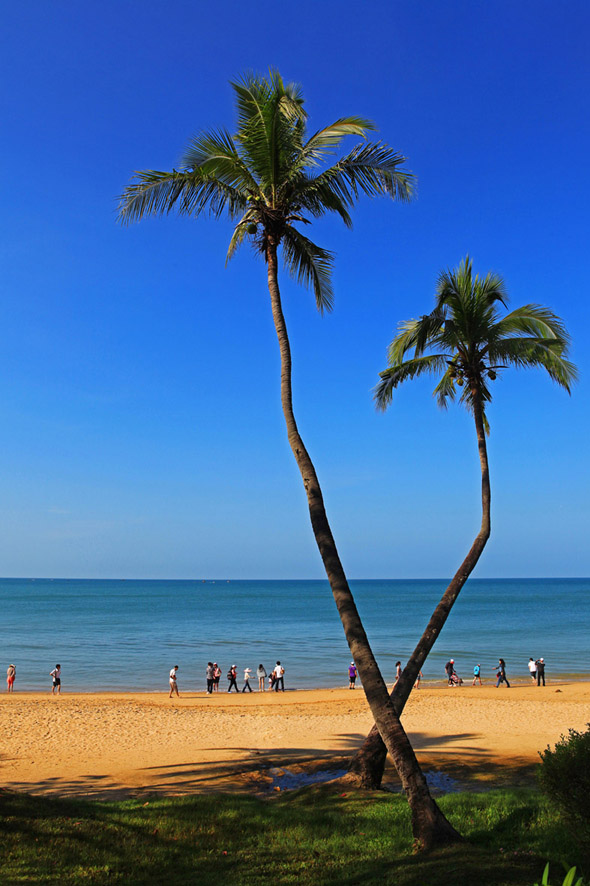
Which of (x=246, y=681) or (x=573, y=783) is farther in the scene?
(x=246, y=681)

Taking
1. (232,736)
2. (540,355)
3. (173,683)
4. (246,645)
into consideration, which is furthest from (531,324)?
(246,645)

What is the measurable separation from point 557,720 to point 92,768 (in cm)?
1443

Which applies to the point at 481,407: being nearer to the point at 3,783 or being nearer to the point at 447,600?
the point at 447,600

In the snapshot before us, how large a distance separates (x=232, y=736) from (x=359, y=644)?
1169 cm

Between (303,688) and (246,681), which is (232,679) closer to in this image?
(246,681)

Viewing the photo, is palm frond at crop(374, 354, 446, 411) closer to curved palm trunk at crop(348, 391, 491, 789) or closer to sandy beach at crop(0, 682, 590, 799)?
curved palm trunk at crop(348, 391, 491, 789)

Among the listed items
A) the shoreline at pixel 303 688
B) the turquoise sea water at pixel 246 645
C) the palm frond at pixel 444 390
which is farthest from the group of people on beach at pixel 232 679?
the palm frond at pixel 444 390

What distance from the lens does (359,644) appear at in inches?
310

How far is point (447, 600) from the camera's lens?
1102 cm

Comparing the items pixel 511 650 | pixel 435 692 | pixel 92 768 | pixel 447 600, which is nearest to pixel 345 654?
pixel 511 650

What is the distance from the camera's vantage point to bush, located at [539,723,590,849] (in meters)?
5.22

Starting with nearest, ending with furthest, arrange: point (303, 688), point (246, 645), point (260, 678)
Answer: point (260, 678), point (303, 688), point (246, 645)

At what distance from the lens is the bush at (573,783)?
522 cm

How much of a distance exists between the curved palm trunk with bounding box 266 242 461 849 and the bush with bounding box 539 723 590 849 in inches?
75.6
